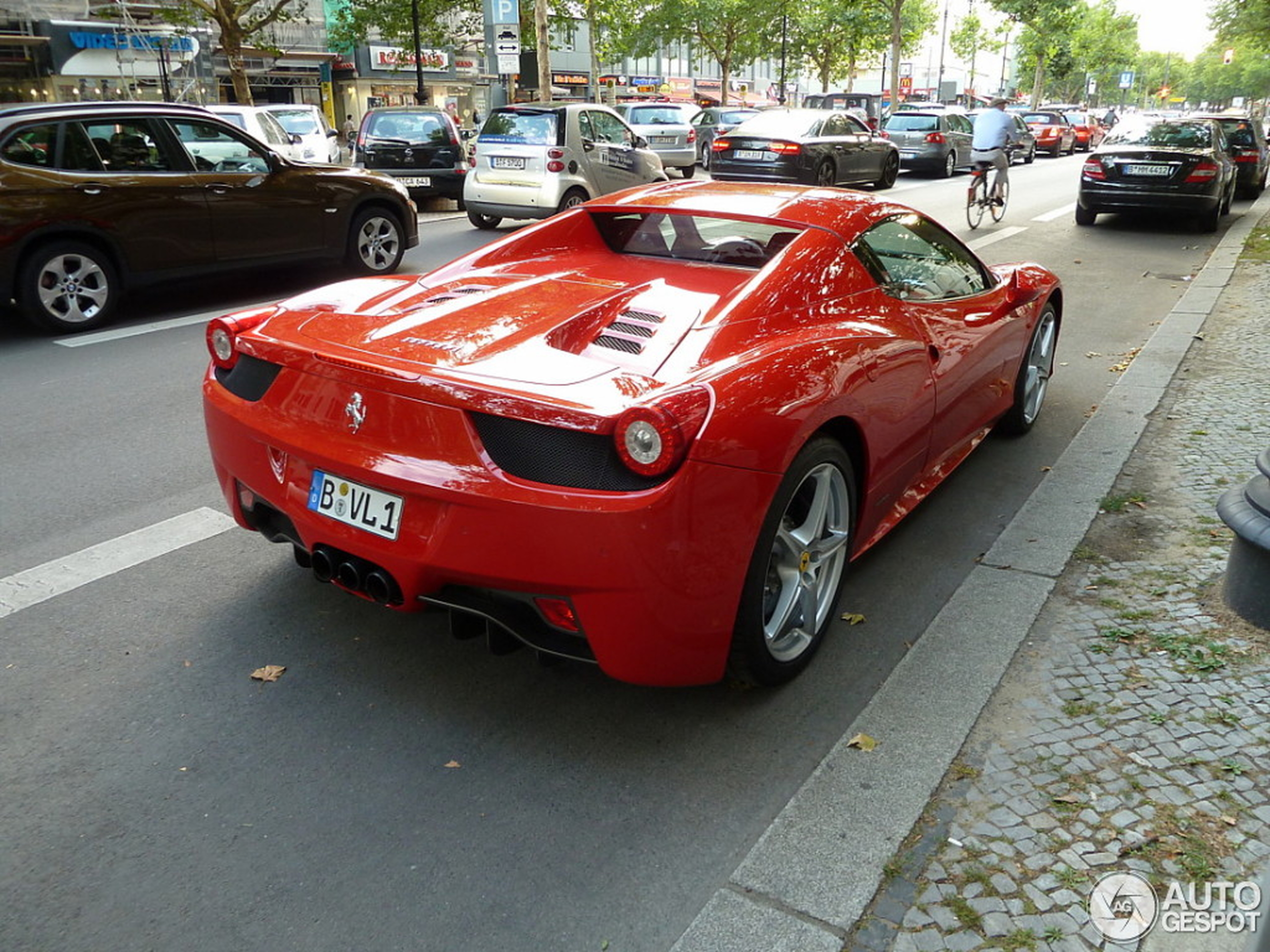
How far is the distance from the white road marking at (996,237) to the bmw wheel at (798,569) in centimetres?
1023

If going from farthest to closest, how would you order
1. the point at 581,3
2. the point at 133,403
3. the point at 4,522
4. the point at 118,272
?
the point at 581,3 < the point at 118,272 < the point at 133,403 < the point at 4,522

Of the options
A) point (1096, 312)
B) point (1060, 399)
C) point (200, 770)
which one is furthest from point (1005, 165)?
point (200, 770)

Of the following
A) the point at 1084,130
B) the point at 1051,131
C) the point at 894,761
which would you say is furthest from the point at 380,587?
the point at 1084,130

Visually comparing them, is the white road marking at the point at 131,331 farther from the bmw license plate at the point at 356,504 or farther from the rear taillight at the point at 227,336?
the bmw license plate at the point at 356,504

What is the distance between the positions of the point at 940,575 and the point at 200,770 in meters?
2.67

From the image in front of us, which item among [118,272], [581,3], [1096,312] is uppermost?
[581,3]

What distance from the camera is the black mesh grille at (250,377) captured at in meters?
3.12

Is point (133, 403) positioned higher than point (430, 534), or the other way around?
point (430, 534)

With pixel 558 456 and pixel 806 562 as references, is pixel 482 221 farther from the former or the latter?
pixel 558 456

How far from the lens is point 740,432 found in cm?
264

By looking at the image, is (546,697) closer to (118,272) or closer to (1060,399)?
(1060,399)

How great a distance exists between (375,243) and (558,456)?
Answer: 8.63 meters

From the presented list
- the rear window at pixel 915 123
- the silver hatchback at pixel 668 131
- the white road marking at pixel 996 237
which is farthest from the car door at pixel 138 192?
the rear window at pixel 915 123

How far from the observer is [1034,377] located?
557cm
